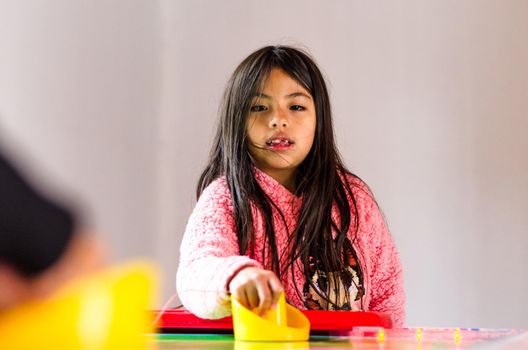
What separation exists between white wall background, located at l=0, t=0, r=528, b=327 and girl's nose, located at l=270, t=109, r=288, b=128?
57 cm

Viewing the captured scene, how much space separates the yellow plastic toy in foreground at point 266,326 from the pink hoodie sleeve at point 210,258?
0.12 ft

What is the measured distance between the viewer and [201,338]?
62 centimetres

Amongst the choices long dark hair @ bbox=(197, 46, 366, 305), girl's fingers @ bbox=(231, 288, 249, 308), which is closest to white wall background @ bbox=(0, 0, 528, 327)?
long dark hair @ bbox=(197, 46, 366, 305)

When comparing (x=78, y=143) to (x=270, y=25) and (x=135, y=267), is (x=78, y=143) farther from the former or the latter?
(x=135, y=267)

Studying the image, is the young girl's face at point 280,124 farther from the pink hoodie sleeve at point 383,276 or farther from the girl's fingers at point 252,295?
the girl's fingers at point 252,295

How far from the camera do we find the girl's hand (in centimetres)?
53

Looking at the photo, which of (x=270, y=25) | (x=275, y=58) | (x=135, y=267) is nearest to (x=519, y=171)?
(x=270, y=25)

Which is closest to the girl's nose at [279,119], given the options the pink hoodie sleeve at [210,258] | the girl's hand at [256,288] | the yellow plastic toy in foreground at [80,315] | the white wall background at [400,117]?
the pink hoodie sleeve at [210,258]

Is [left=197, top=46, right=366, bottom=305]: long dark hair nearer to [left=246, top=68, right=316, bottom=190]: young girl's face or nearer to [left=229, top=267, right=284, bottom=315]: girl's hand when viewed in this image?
[left=246, top=68, right=316, bottom=190]: young girl's face

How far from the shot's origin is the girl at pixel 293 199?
3.17 feet

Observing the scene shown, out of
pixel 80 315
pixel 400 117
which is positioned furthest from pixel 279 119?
pixel 80 315

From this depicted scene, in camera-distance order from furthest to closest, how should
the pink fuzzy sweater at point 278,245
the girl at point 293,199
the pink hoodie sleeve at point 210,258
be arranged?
the girl at point 293,199 → the pink fuzzy sweater at point 278,245 → the pink hoodie sleeve at point 210,258

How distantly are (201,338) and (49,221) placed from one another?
0.55m

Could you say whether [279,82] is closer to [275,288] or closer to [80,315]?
[275,288]
